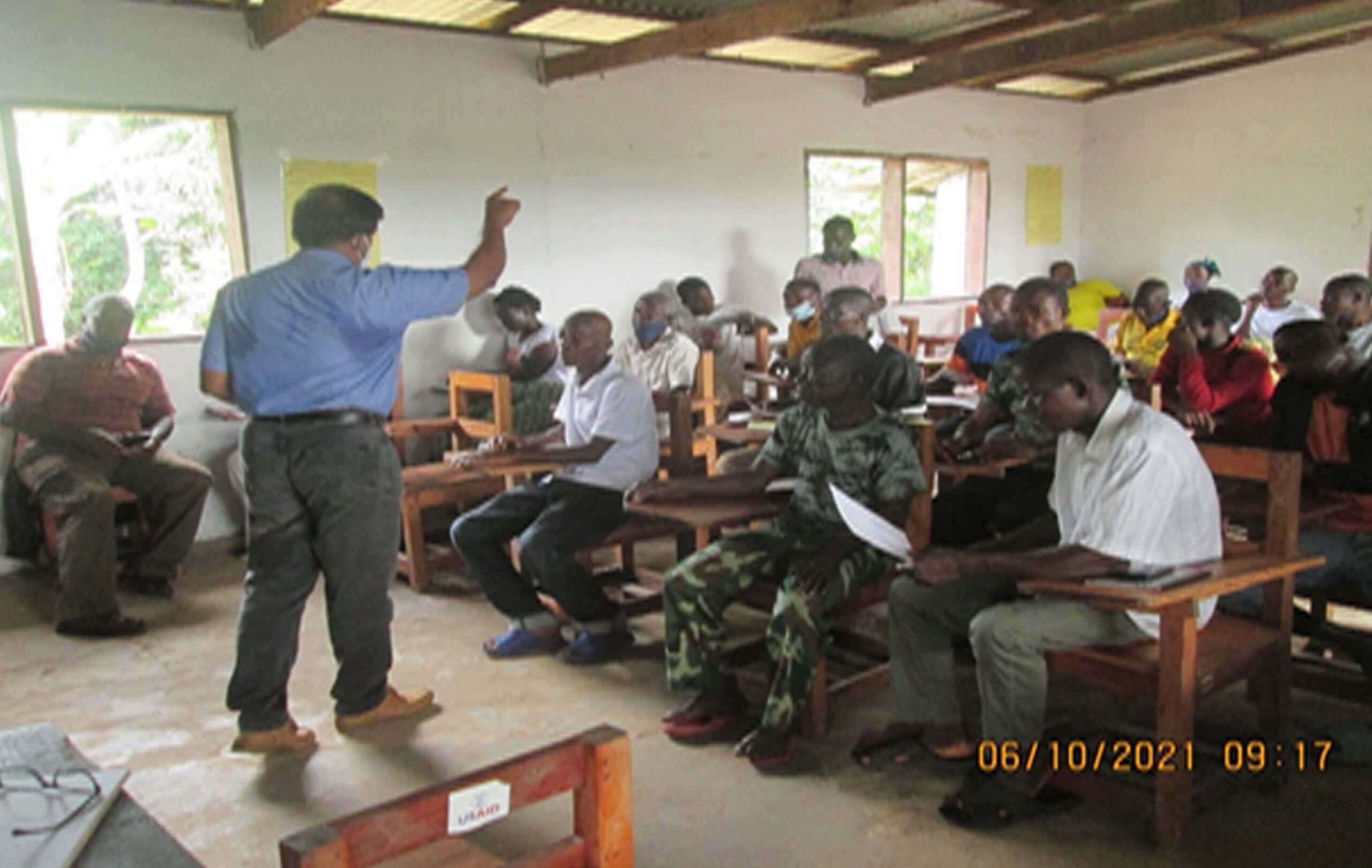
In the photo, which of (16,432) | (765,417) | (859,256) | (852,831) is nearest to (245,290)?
(852,831)

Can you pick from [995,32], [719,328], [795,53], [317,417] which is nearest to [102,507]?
[317,417]

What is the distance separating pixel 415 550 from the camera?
4.48 meters

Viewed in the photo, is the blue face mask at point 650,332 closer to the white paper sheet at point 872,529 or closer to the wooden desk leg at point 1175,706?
the white paper sheet at point 872,529

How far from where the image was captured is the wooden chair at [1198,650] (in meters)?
2.15

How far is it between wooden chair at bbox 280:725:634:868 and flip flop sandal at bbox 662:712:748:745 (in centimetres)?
160

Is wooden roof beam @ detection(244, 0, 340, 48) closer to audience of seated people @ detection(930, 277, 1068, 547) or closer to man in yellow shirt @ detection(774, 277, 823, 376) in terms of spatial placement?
man in yellow shirt @ detection(774, 277, 823, 376)

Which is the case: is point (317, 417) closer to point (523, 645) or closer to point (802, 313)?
point (523, 645)

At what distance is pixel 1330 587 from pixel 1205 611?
0.68 m

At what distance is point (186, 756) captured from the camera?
9.69 ft

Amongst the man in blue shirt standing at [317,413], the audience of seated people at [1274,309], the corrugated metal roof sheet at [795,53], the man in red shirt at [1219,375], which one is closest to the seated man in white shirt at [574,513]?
the man in blue shirt standing at [317,413]

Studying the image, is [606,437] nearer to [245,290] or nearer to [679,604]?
[679,604]

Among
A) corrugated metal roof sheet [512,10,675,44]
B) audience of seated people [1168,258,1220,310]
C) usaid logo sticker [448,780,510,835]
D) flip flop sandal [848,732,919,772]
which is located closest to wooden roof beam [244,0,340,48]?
corrugated metal roof sheet [512,10,675,44]

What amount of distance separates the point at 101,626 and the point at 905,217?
613 centimetres
